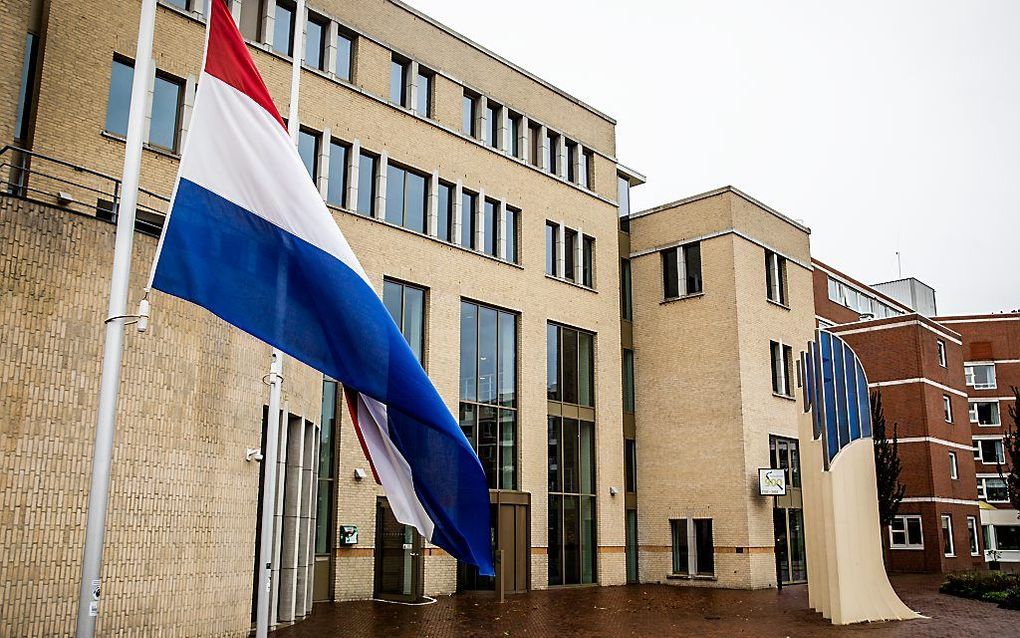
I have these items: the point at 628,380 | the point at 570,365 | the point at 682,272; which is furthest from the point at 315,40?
the point at 628,380

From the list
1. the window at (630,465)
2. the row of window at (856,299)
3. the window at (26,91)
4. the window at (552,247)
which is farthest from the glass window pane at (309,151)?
the row of window at (856,299)

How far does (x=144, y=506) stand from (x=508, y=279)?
19.2m

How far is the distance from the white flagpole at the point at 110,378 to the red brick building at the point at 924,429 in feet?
143

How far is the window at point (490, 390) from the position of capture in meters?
27.7

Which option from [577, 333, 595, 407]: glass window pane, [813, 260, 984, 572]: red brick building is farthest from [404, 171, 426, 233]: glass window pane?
[813, 260, 984, 572]: red brick building

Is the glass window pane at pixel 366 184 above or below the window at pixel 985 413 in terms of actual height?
above

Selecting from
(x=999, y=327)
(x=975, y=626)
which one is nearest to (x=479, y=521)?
(x=975, y=626)

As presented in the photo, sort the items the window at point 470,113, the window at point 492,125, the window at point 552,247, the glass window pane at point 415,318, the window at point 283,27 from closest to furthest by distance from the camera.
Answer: the window at point 283,27 < the glass window pane at point 415,318 < the window at point 470,113 < the window at point 492,125 < the window at point 552,247

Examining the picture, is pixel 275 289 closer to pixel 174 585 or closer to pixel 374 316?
pixel 374 316

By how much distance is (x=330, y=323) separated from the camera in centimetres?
691

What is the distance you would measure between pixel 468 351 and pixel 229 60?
2101 cm

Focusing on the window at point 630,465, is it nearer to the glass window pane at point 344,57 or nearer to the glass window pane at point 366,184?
the glass window pane at point 366,184

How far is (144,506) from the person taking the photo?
11375 millimetres

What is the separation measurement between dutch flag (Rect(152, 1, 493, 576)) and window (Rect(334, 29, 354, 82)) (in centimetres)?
1916
